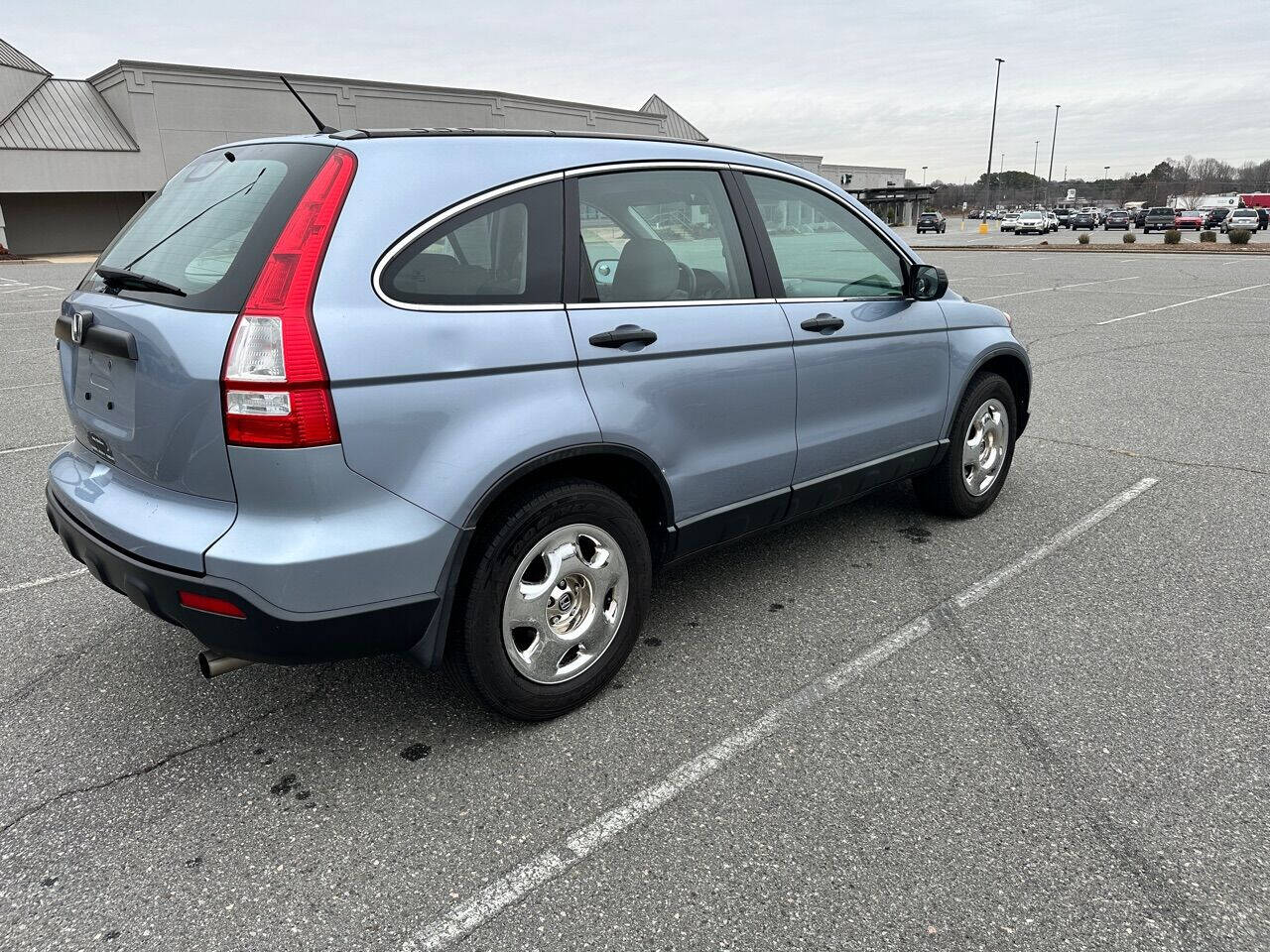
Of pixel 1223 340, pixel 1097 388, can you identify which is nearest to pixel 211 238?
pixel 1097 388

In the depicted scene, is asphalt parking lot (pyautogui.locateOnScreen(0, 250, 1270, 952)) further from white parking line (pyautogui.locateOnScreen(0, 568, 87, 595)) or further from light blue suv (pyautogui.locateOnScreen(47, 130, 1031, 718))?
light blue suv (pyautogui.locateOnScreen(47, 130, 1031, 718))

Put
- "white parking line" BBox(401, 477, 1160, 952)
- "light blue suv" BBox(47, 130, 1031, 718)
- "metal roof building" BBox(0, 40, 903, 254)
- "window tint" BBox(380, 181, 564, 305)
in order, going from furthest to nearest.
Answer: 1. "metal roof building" BBox(0, 40, 903, 254)
2. "window tint" BBox(380, 181, 564, 305)
3. "light blue suv" BBox(47, 130, 1031, 718)
4. "white parking line" BBox(401, 477, 1160, 952)

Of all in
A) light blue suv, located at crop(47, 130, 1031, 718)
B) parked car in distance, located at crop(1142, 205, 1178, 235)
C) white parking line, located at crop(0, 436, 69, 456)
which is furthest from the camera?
parked car in distance, located at crop(1142, 205, 1178, 235)

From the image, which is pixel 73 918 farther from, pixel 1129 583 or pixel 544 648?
pixel 1129 583

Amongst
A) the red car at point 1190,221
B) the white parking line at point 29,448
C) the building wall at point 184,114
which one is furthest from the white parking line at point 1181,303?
the red car at point 1190,221

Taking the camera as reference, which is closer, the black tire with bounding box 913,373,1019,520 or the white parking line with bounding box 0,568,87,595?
the white parking line with bounding box 0,568,87,595

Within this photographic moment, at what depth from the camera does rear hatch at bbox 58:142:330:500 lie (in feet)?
7.57

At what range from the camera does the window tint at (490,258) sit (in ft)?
8.09

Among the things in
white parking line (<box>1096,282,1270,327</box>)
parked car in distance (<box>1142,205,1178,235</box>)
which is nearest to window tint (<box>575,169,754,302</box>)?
white parking line (<box>1096,282,1270,327</box>)

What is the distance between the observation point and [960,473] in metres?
4.56

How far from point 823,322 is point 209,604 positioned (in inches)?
94.5

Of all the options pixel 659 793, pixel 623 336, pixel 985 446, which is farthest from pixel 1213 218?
pixel 659 793

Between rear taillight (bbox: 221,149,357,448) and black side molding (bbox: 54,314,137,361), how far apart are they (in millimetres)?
433

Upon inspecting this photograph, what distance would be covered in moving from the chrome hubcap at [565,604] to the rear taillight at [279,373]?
781 mm
